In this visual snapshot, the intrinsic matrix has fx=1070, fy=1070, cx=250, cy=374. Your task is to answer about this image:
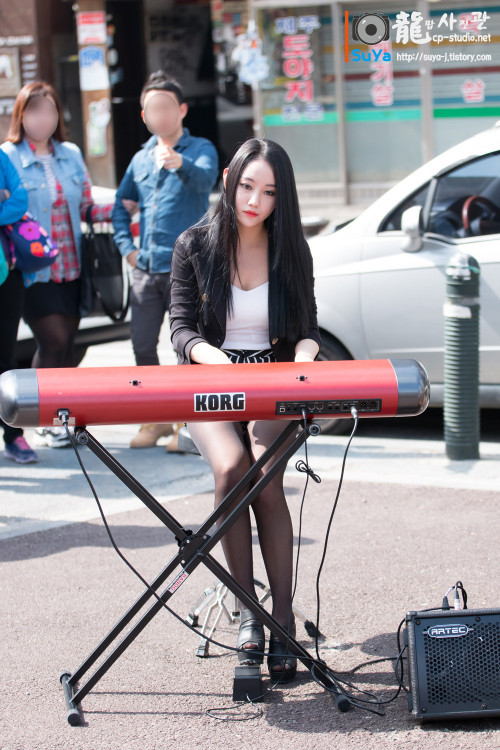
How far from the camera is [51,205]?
6141 mm

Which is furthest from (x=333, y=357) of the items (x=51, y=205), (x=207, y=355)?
(x=207, y=355)

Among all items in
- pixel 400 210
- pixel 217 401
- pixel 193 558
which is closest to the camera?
pixel 217 401

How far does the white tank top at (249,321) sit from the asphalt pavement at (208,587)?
1050mm

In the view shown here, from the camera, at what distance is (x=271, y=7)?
13320mm

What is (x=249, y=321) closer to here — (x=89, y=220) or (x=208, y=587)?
(x=208, y=587)

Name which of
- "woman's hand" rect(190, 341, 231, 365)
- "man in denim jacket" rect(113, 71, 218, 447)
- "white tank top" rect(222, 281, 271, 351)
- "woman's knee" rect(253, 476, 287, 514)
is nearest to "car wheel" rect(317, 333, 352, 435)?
"man in denim jacket" rect(113, 71, 218, 447)

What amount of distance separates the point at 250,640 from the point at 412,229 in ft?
10.5

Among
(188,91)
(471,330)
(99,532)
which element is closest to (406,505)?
(471,330)

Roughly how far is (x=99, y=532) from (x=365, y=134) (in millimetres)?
9490

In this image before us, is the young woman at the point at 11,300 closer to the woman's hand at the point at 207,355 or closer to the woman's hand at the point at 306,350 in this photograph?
the woman's hand at the point at 207,355

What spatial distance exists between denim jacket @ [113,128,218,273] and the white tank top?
224cm

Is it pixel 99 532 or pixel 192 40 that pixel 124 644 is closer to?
pixel 99 532

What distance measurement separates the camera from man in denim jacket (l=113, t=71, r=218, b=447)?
5.89 meters

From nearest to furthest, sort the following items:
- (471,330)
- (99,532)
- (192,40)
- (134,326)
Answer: (99,532) → (471,330) → (134,326) → (192,40)
